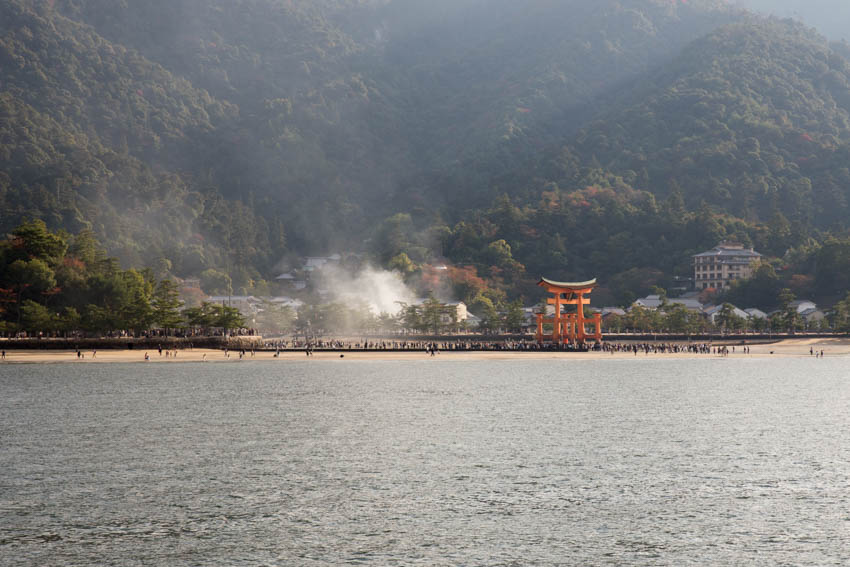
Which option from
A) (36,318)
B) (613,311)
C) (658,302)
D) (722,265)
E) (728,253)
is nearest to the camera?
(36,318)

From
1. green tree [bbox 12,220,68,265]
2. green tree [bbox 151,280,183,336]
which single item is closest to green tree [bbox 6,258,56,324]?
green tree [bbox 12,220,68,265]

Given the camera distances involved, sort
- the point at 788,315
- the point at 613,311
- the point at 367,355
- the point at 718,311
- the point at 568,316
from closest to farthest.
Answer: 1. the point at 367,355
2. the point at 568,316
3. the point at 788,315
4. the point at 718,311
5. the point at 613,311

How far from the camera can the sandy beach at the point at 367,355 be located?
80188 millimetres

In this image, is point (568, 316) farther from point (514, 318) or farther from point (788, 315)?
point (788, 315)

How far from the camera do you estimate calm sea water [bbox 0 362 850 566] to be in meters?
21.3

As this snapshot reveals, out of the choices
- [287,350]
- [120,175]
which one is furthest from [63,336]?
[120,175]

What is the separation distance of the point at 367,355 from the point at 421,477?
208 feet

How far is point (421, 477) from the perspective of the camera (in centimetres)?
2905

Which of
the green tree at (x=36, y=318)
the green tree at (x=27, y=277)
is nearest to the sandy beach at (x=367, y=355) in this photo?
the green tree at (x=36, y=318)

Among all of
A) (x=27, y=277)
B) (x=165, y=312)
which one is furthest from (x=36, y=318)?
(x=165, y=312)

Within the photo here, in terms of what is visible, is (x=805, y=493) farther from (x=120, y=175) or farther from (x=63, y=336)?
(x=120, y=175)

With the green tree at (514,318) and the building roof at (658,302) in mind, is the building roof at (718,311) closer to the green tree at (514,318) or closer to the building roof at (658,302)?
the building roof at (658,302)

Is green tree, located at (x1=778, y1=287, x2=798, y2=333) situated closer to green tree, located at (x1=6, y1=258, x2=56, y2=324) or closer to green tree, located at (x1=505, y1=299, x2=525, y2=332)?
green tree, located at (x1=505, y1=299, x2=525, y2=332)

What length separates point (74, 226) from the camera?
147 m
